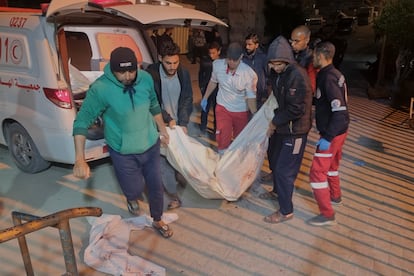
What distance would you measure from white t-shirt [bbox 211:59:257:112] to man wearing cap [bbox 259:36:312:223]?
2.22 ft

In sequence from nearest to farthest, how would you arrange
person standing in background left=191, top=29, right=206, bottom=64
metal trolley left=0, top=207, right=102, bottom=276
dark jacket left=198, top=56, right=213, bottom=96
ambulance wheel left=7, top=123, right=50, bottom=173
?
metal trolley left=0, top=207, right=102, bottom=276
ambulance wheel left=7, top=123, right=50, bottom=173
dark jacket left=198, top=56, right=213, bottom=96
person standing in background left=191, top=29, right=206, bottom=64

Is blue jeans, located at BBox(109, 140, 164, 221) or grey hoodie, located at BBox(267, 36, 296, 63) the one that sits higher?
grey hoodie, located at BBox(267, 36, 296, 63)

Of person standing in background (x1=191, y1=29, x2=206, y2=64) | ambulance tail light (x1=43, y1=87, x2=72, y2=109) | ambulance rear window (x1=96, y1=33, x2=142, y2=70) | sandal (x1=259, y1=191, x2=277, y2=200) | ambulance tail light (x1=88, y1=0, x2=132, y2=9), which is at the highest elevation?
ambulance tail light (x1=88, y1=0, x2=132, y2=9)

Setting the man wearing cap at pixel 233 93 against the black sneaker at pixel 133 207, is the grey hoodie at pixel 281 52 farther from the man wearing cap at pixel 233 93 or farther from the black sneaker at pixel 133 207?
the black sneaker at pixel 133 207

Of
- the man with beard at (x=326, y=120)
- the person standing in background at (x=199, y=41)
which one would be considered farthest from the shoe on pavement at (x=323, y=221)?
the person standing in background at (x=199, y=41)

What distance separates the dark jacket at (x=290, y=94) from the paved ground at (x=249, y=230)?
98 centimetres

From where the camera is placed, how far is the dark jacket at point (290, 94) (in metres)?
3.22

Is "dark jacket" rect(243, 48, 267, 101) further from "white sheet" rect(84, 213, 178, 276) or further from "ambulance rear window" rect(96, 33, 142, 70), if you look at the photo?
"white sheet" rect(84, 213, 178, 276)

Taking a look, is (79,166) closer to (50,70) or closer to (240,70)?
(50,70)

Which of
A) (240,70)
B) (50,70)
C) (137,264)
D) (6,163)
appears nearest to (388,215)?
(240,70)

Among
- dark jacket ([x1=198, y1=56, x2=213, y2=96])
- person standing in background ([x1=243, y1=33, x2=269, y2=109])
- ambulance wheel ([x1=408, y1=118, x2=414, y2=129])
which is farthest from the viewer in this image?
ambulance wheel ([x1=408, y1=118, x2=414, y2=129])

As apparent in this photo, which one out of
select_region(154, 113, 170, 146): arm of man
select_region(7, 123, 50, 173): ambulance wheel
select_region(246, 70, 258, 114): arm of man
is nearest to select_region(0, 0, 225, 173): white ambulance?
select_region(7, 123, 50, 173): ambulance wheel

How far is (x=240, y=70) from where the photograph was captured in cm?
422

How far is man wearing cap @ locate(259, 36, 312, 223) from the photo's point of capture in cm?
324
